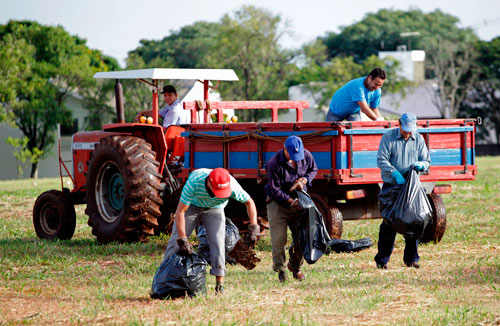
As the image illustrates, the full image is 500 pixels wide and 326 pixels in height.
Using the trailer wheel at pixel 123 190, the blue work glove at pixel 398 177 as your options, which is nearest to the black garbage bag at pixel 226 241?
the blue work glove at pixel 398 177

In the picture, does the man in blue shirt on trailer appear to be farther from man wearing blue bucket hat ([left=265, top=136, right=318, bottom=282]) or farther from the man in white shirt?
man wearing blue bucket hat ([left=265, top=136, right=318, bottom=282])

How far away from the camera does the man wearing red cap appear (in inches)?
315

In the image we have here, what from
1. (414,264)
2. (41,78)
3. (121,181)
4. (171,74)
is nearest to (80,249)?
(121,181)

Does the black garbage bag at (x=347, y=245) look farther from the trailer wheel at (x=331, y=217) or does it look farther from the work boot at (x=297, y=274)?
the work boot at (x=297, y=274)

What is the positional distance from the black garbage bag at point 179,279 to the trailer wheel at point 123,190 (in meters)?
3.67

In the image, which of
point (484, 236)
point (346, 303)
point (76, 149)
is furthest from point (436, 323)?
point (76, 149)

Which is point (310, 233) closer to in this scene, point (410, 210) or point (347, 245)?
point (410, 210)

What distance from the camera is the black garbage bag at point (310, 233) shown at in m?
9.02

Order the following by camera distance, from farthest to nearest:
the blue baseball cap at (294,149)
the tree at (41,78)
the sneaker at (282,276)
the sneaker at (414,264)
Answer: the tree at (41,78), the sneaker at (414,264), the sneaker at (282,276), the blue baseball cap at (294,149)

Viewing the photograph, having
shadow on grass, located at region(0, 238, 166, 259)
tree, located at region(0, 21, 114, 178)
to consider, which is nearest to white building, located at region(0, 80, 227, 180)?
tree, located at region(0, 21, 114, 178)

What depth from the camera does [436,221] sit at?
1198 centimetres

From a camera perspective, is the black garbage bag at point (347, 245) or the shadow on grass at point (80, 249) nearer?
the black garbage bag at point (347, 245)

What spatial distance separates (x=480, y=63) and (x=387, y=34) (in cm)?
2315

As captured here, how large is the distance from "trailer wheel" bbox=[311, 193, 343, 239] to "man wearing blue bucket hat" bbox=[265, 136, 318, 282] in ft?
6.10
